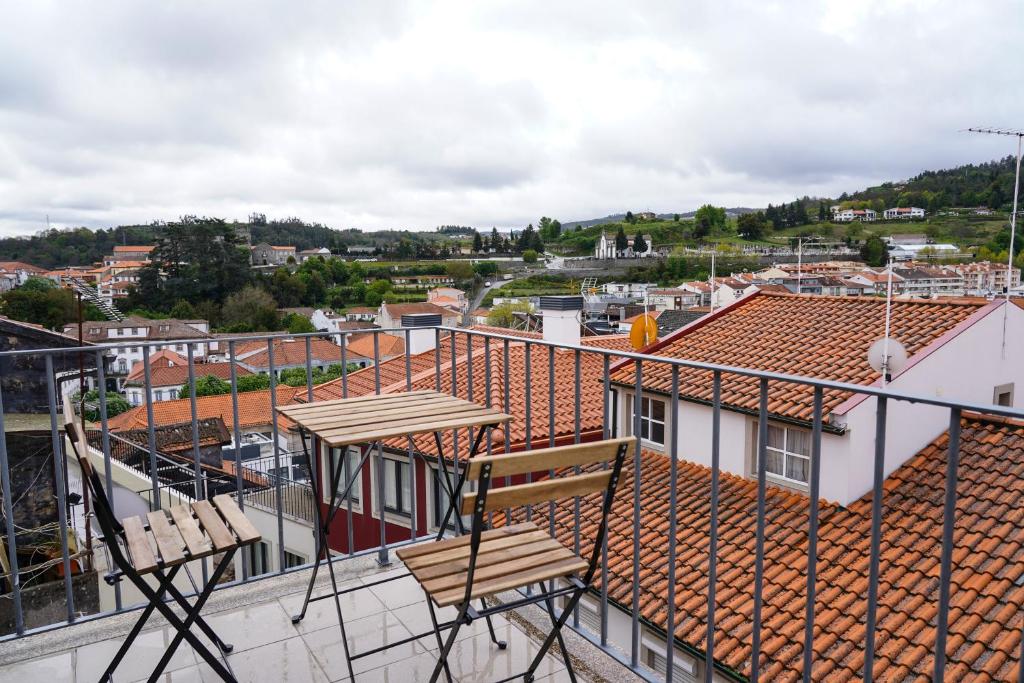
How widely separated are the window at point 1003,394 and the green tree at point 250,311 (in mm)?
73095

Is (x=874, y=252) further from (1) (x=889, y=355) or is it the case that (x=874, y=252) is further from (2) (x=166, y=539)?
(2) (x=166, y=539)

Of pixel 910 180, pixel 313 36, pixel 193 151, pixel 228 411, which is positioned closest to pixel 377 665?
pixel 313 36

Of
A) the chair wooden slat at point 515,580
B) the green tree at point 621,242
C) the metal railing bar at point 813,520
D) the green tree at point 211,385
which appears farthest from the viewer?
the green tree at point 621,242

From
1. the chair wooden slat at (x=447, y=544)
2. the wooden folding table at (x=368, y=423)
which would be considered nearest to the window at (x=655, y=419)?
the wooden folding table at (x=368, y=423)

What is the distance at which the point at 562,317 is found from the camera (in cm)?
1648

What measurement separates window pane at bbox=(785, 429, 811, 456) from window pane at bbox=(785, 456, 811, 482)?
139mm

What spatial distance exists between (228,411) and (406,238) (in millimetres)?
83418

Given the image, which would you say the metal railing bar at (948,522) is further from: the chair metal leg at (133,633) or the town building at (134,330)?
the town building at (134,330)

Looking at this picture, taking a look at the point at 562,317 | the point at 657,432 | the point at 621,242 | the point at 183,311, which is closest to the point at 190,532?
the point at 657,432

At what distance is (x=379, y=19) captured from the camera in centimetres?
1523

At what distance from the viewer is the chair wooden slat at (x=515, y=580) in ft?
6.45

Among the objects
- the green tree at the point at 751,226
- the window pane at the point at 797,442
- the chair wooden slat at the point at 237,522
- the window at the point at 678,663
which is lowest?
the window at the point at 678,663

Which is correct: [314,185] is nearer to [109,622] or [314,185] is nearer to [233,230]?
[233,230]

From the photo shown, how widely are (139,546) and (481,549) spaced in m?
1.07
